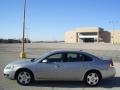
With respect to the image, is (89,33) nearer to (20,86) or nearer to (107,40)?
(107,40)

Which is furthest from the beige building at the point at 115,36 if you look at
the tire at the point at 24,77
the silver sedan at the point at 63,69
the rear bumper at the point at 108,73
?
the tire at the point at 24,77

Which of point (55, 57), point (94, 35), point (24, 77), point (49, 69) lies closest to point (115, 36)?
point (94, 35)

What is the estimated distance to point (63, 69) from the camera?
1073 cm

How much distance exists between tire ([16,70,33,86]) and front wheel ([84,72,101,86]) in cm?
213

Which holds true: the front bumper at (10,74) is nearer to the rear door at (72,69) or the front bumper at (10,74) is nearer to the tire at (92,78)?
the rear door at (72,69)

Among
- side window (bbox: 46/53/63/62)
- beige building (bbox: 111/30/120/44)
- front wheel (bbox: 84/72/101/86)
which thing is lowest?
front wheel (bbox: 84/72/101/86)

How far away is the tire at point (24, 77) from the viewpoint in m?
10.6

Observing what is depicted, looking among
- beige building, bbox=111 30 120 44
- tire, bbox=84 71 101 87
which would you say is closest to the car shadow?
tire, bbox=84 71 101 87

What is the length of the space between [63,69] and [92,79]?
118cm

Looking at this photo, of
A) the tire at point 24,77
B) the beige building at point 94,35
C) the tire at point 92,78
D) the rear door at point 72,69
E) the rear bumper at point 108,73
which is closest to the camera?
the tire at point 24,77

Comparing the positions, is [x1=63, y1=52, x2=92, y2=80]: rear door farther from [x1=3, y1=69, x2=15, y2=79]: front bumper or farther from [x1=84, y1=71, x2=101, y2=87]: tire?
[x1=3, y1=69, x2=15, y2=79]: front bumper

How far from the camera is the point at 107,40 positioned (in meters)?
154

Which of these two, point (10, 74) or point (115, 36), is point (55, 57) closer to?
point (10, 74)

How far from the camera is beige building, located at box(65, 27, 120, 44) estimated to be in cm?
14923
